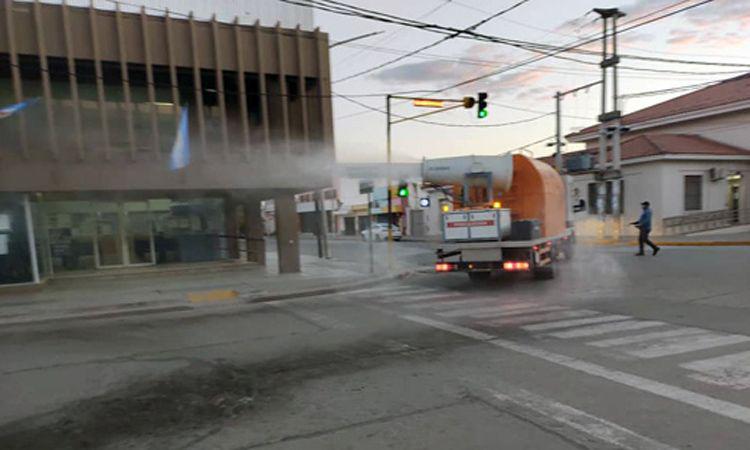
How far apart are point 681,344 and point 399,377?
3521mm

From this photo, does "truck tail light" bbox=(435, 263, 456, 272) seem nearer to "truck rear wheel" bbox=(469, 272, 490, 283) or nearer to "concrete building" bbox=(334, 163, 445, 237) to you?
"truck rear wheel" bbox=(469, 272, 490, 283)

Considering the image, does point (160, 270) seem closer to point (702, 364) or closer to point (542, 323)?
point (542, 323)

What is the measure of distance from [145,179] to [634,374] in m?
11.7

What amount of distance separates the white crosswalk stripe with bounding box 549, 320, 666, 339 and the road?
4cm

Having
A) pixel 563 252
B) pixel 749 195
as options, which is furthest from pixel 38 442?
pixel 749 195

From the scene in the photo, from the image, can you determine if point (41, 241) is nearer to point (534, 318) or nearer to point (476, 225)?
point (476, 225)

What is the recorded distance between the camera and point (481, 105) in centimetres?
1513

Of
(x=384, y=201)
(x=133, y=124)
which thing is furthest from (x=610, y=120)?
(x=384, y=201)

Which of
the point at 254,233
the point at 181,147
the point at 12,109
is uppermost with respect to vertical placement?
the point at 12,109

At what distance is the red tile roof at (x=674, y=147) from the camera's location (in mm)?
23886

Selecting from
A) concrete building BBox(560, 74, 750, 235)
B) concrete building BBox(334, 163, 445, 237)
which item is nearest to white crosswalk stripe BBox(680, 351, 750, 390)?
concrete building BBox(334, 163, 445, 237)

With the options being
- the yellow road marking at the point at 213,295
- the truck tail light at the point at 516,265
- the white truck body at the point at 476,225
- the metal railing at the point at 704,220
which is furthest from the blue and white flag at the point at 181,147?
the metal railing at the point at 704,220

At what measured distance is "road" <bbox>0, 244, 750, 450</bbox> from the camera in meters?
3.76

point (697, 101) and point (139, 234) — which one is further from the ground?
point (697, 101)
